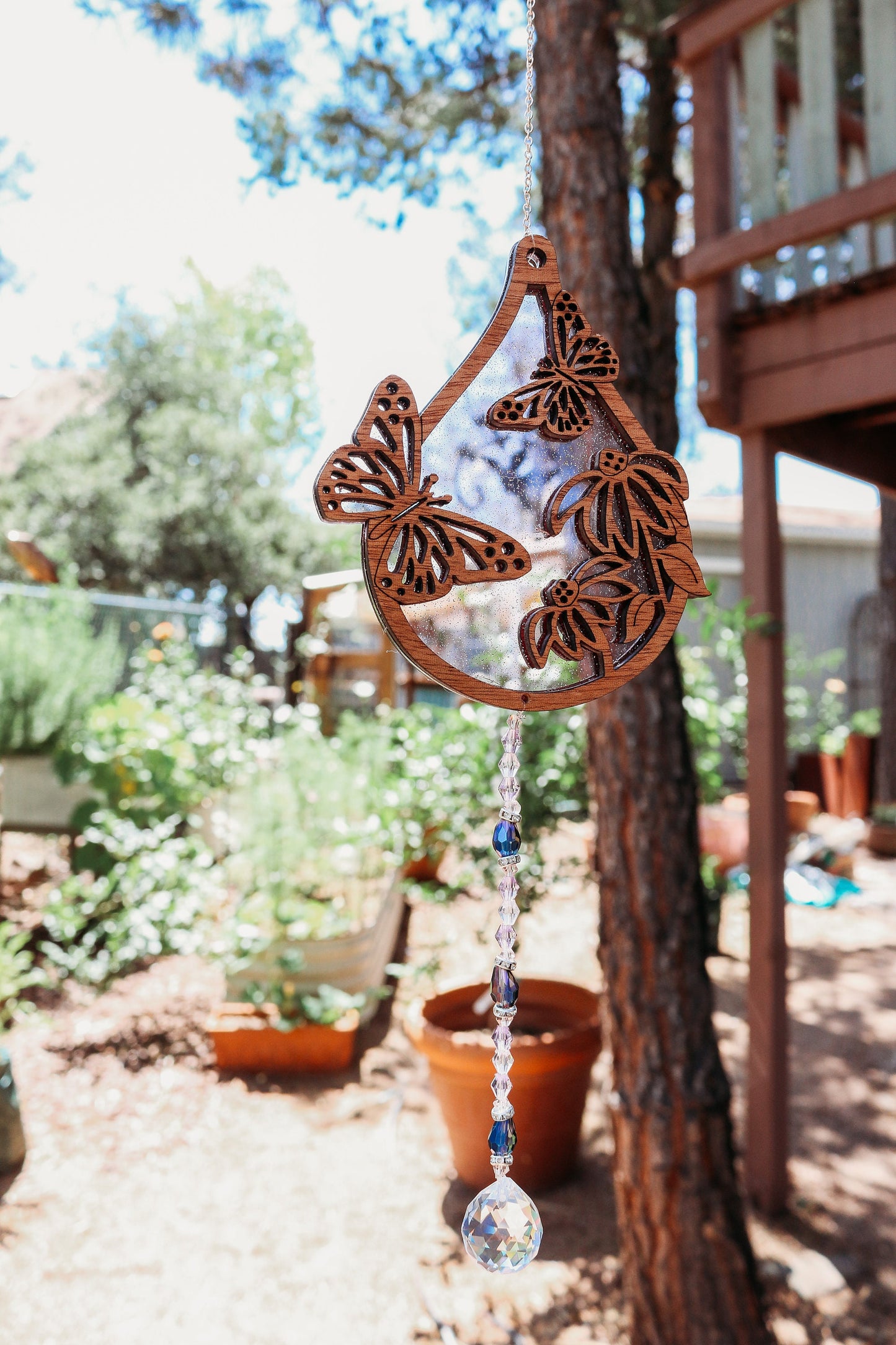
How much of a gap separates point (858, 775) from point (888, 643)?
4.81 ft

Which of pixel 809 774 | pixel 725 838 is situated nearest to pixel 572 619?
pixel 725 838

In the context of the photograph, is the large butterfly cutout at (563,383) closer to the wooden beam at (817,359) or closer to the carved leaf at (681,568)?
the carved leaf at (681,568)

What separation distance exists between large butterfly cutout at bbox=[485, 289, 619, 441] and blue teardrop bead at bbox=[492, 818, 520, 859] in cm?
33

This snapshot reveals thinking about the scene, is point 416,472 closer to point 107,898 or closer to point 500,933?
point 500,933

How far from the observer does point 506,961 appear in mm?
797

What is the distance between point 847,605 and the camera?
1111 centimetres

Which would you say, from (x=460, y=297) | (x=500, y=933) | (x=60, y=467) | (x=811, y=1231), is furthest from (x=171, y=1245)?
(x=60, y=467)

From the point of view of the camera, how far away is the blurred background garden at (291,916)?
2428mm

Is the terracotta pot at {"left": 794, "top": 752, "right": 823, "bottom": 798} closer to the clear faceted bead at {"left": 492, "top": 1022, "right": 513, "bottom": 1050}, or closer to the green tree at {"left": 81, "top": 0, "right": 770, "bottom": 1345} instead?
the green tree at {"left": 81, "top": 0, "right": 770, "bottom": 1345}

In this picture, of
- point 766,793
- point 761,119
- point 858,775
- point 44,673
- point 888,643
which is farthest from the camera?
point 858,775

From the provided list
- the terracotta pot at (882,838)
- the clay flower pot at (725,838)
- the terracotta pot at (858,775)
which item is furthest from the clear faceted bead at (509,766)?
the terracotta pot at (858,775)

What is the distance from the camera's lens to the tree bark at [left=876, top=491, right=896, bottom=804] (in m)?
7.10

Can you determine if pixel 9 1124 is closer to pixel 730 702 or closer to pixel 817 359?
pixel 817 359

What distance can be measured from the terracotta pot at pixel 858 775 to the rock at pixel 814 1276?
20.4ft
